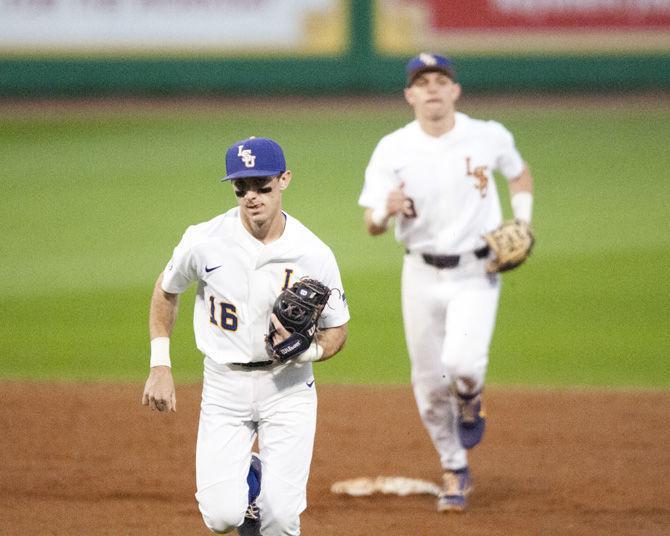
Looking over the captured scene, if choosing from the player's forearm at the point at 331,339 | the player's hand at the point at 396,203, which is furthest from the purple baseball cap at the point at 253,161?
the player's hand at the point at 396,203

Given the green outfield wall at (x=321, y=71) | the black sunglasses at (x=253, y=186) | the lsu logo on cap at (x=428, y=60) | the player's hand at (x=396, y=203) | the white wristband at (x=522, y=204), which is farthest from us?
the green outfield wall at (x=321, y=71)

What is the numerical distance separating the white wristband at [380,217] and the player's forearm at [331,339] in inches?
51.0

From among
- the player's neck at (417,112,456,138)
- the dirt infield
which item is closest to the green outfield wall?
the dirt infield

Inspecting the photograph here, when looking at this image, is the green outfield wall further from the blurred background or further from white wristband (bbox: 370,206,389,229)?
white wristband (bbox: 370,206,389,229)

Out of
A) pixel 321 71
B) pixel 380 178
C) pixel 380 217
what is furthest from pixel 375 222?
pixel 321 71

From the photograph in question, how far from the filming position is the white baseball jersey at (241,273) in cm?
528

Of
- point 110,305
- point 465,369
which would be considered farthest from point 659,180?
point 465,369

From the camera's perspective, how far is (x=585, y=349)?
10.1 metres

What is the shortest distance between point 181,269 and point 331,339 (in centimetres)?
72

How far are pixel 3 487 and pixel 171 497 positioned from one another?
957mm

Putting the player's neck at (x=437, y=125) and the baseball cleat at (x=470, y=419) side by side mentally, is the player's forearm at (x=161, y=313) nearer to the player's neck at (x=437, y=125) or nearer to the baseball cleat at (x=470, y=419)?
the baseball cleat at (x=470, y=419)

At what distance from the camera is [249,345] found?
5.30 meters

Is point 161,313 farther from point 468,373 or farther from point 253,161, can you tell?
point 468,373

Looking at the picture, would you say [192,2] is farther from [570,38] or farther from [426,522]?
[426,522]
